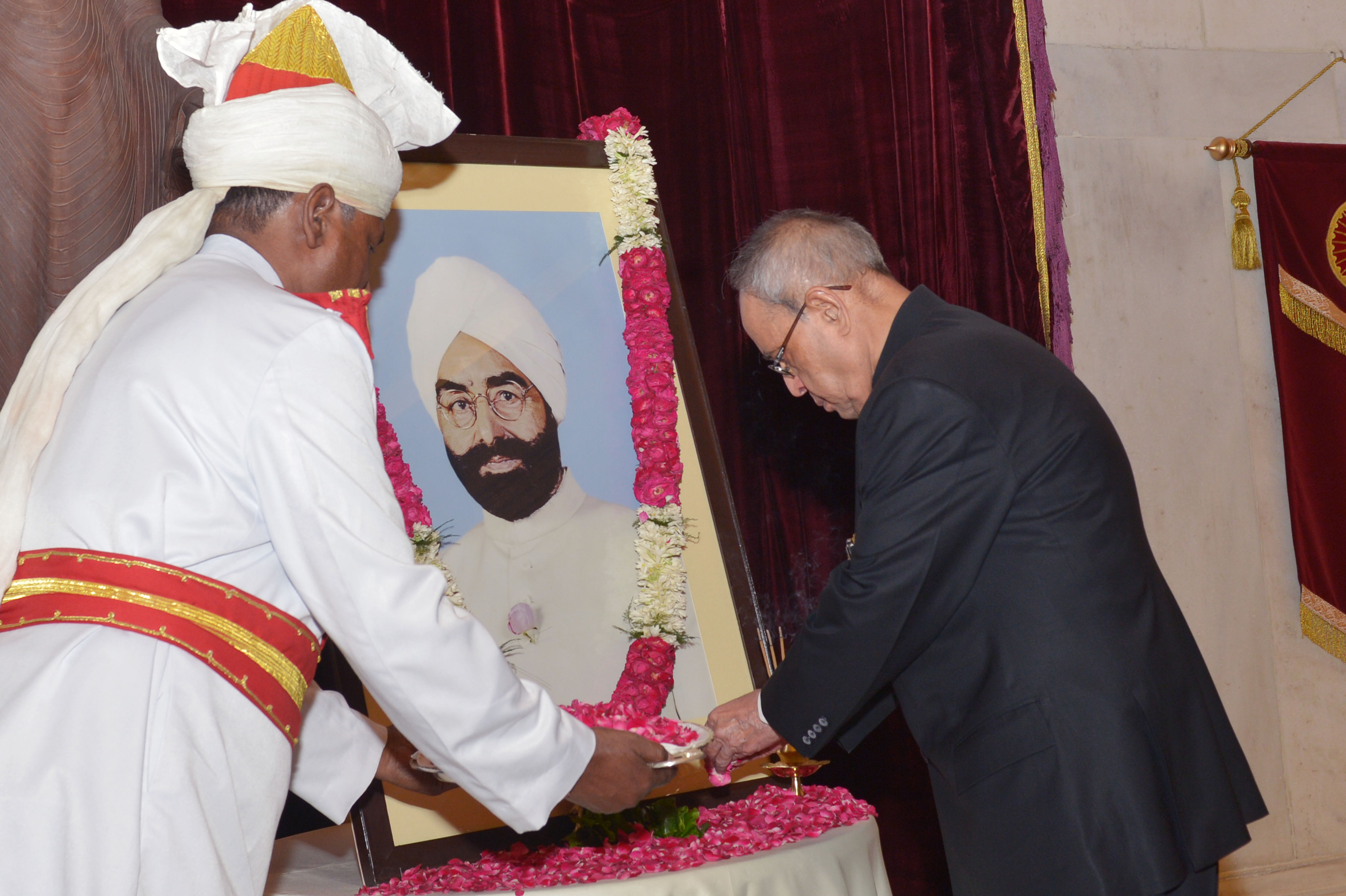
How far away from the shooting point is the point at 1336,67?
5.12m

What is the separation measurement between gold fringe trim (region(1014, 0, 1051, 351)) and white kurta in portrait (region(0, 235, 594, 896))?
10.8 feet

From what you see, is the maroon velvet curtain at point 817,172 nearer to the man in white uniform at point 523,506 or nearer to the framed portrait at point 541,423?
the framed portrait at point 541,423

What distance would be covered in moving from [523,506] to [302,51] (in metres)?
1.19

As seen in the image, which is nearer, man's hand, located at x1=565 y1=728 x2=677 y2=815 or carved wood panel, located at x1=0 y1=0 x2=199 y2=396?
man's hand, located at x1=565 y1=728 x2=677 y2=815

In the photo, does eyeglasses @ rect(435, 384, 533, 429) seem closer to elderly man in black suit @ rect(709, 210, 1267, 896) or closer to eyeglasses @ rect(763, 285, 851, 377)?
eyeglasses @ rect(763, 285, 851, 377)

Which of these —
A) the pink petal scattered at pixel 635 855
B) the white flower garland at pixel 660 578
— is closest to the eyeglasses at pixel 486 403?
the white flower garland at pixel 660 578

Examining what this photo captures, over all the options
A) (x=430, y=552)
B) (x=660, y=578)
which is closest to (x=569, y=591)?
(x=660, y=578)

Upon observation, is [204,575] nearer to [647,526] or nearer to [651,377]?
[647,526]

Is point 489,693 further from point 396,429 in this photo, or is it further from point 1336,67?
point 1336,67

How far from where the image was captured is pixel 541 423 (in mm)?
2848

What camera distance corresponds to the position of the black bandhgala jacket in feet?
6.49

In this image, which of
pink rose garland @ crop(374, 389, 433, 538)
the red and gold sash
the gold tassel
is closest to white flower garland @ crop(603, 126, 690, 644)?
pink rose garland @ crop(374, 389, 433, 538)

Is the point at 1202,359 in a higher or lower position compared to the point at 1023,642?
higher

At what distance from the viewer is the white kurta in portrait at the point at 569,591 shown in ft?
8.61
